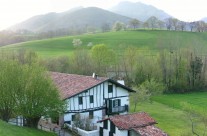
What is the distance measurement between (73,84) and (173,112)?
2015cm

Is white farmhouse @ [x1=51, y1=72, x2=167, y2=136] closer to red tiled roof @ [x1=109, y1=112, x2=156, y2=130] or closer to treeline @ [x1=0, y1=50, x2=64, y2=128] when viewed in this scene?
red tiled roof @ [x1=109, y1=112, x2=156, y2=130]

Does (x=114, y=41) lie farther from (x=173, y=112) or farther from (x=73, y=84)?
(x=73, y=84)

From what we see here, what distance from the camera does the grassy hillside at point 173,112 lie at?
4503 centimetres

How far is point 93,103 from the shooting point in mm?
45062

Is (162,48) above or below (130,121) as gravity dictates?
above

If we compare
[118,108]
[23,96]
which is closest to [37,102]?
[23,96]

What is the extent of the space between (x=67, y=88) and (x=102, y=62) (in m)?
42.3

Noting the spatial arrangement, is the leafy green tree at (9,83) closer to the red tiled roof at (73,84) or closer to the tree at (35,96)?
the tree at (35,96)

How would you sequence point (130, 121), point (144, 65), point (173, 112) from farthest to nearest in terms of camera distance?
point (144, 65)
point (173, 112)
point (130, 121)

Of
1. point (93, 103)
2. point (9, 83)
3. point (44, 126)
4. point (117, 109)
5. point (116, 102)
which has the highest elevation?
point (9, 83)

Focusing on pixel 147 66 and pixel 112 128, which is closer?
pixel 112 128

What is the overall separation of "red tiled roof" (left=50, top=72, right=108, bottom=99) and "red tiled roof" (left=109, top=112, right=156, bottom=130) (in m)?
7.32

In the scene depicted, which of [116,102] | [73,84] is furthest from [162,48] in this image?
[73,84]

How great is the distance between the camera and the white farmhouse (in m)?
39.6
